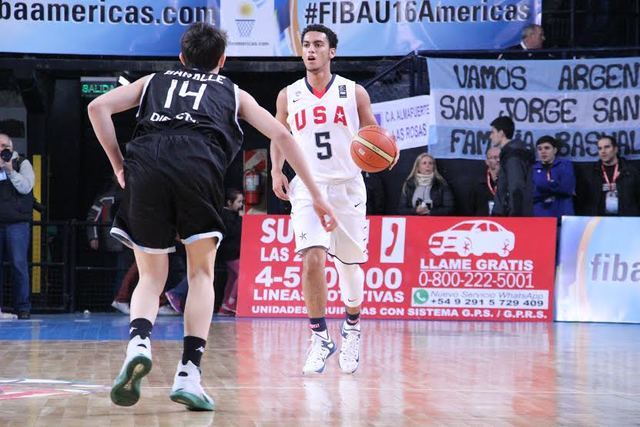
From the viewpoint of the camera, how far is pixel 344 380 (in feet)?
26.2

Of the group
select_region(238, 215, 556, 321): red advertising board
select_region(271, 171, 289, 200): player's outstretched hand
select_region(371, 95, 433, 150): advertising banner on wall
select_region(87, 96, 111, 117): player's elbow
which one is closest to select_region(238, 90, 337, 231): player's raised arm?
select_region(87, 96, 111, 117): player's elbow

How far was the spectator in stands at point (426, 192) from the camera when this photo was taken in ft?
52.1

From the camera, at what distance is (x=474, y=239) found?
1548 cm

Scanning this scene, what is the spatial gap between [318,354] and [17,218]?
788cm

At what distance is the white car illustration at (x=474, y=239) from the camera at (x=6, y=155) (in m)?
5.17

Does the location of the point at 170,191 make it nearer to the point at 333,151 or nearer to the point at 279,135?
the point at 279,135

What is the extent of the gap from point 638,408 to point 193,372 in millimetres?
2362

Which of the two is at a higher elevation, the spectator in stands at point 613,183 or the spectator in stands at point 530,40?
the spectator in stands at point 530,40

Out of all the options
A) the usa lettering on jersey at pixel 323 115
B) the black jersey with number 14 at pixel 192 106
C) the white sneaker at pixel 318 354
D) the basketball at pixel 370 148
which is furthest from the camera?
the usa lettering on jersey at pixel 323 115

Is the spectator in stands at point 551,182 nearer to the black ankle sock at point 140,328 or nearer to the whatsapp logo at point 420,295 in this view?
the whatsapp logo at point 420,295

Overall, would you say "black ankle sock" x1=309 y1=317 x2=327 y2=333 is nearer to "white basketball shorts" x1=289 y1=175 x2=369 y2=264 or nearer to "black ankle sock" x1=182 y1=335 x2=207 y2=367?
"white basketball shorts" x1=289 y1=175 x2=369 y2=264

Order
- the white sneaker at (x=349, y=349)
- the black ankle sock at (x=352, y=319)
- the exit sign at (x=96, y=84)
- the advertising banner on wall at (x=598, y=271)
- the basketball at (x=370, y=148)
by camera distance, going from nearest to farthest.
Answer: the white sneaker at (x=349, y=349) → the basketball at (x=370, y=148) → the black ankle sock at (x=352, y=319) → the advertising banner on wall at (x=598, y=271) → the exit sign at (x=96, y=84)

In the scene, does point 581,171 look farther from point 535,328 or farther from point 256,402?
point 256,402

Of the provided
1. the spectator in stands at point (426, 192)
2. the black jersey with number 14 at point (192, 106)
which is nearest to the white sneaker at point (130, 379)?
the black jersey with number 14 at point (192, 106)
